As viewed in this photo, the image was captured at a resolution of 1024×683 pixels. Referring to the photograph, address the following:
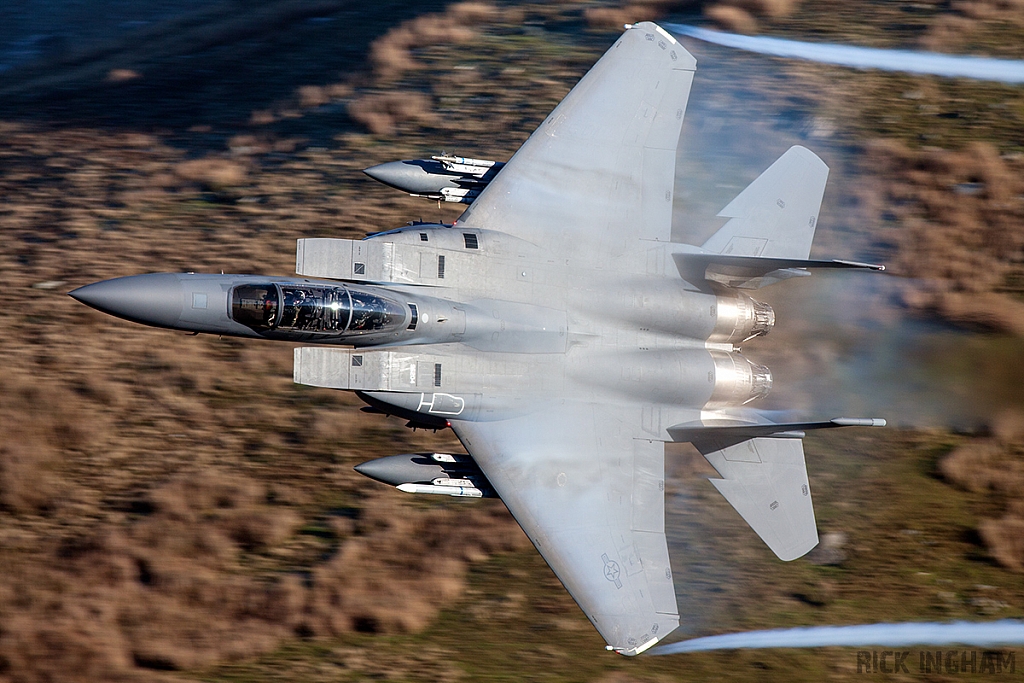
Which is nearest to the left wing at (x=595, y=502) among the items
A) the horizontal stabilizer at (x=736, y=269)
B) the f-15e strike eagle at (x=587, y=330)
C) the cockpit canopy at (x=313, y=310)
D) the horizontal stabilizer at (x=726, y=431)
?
the f-15e strike eagle at (x=587, y=330)

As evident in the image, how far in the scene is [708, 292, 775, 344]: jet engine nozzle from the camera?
43.6 ft

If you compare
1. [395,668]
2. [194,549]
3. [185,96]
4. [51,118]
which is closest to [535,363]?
[395,668]

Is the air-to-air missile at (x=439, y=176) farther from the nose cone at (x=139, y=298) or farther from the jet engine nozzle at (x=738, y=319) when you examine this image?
the jet engine nozzle at (x=738, y=319)

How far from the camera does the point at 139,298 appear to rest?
10609mm

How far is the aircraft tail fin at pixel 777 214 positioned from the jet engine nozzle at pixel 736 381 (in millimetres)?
1602

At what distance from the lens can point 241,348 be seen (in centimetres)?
1670

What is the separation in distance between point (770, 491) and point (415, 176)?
6.87 metres

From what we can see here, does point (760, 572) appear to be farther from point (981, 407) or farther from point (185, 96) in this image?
point (185, 96)

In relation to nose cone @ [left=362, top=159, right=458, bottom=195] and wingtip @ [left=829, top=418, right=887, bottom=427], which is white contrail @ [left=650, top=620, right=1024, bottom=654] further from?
nose cone @ [left=362, top=159, right=458, bottom=195]

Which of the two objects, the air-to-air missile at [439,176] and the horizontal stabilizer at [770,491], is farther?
the air-to-air missile at [439,176]

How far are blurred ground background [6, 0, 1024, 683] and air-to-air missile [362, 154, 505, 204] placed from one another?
4183 mm

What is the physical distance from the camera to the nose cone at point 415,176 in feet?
44.3

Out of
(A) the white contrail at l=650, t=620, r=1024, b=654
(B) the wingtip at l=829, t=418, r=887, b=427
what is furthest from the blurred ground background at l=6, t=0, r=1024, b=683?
(B) the wingtip at l=829, t=418, r=887, b=427

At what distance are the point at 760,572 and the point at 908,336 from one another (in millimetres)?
5213
